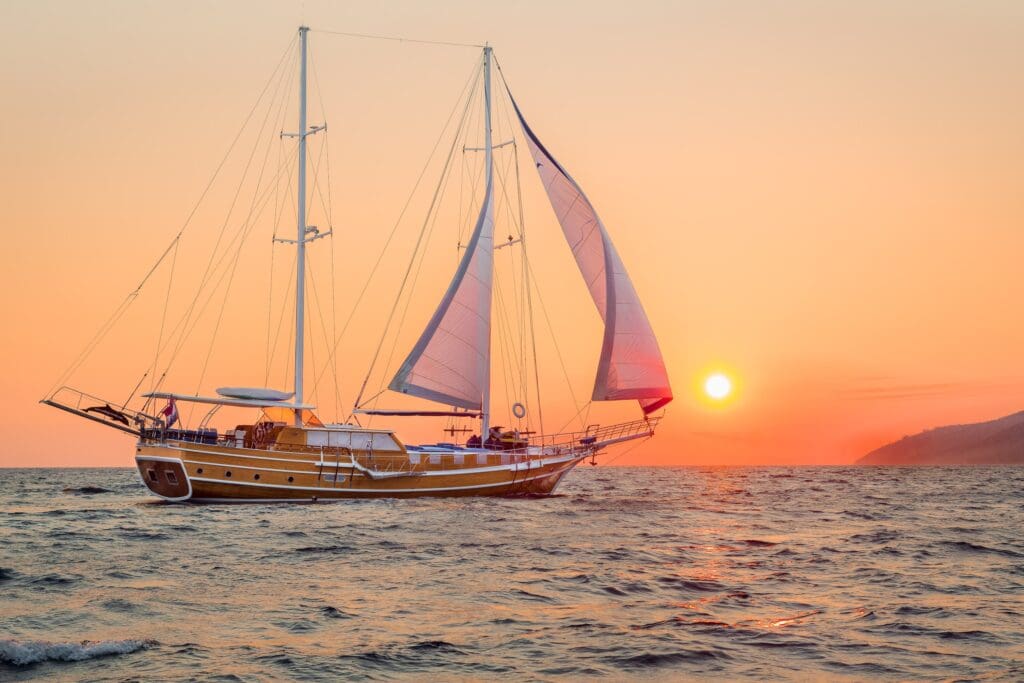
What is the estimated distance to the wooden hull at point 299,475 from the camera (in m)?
36.2

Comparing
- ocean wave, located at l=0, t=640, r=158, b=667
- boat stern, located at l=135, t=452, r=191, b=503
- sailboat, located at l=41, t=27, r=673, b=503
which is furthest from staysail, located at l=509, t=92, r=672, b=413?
ocean wave, located at l=0, t=640, r=158, b=667

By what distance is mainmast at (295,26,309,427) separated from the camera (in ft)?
138

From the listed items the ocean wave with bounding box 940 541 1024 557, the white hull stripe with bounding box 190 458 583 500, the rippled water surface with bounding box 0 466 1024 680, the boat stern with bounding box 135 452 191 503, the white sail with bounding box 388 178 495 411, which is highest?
the white sail with bounding box 388 178 495 411

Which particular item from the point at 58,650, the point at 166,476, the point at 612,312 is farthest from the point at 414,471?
the point at 58,650

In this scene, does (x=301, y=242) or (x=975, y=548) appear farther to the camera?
(x=301, y=242)

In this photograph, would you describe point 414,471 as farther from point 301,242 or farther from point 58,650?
point 58,650

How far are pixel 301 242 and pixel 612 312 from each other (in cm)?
1445

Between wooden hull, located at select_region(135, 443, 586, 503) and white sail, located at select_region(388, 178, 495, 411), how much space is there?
2.91m

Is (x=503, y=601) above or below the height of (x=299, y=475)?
below

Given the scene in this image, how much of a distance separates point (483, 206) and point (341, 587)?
96.1 ft

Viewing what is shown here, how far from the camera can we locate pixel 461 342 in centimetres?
4184

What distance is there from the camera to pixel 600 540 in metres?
26.0

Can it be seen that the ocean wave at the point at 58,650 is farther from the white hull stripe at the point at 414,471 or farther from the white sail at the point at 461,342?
the white sail at the point at 461,342

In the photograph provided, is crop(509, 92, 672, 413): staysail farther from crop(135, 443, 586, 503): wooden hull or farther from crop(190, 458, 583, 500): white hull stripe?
crop(135, 443, 586, 503): wooden hull
